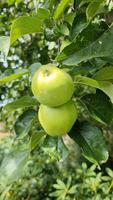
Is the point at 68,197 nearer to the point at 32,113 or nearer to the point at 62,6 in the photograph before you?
the point at 32,113

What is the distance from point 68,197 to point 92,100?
5.29ft

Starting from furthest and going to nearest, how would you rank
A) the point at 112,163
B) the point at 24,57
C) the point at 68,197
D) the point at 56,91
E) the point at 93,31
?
1. the point at 112,163
2. the point at 24,57
3. the point at 68,197
4. the point at 93,31
5. the point at 56,91

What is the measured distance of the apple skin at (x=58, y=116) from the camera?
26.6 inches

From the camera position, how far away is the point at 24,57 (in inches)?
99.8

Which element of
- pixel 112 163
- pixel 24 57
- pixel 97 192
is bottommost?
pixel 112 163

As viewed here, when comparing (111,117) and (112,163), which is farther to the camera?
(112,163)

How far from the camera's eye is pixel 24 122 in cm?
82

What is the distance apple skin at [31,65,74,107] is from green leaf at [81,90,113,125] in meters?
0.11

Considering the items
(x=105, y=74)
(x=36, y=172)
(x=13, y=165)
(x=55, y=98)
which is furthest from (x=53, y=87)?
(x=36, y=172)

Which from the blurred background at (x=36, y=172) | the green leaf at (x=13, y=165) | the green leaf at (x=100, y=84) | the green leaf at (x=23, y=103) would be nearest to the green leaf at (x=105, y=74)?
the green leaf at (x=100, y=84)

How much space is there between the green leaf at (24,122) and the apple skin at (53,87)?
148 millimetres

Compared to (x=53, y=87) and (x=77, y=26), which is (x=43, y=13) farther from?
(x=53, y=87)

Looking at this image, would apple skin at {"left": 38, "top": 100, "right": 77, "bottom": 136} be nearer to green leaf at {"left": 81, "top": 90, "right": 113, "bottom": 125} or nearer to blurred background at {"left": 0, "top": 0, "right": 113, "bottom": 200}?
green leaf at {"left": 81, "top": 90, "right": 113, "bottom": 125}

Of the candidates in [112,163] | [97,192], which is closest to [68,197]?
[97,192]
